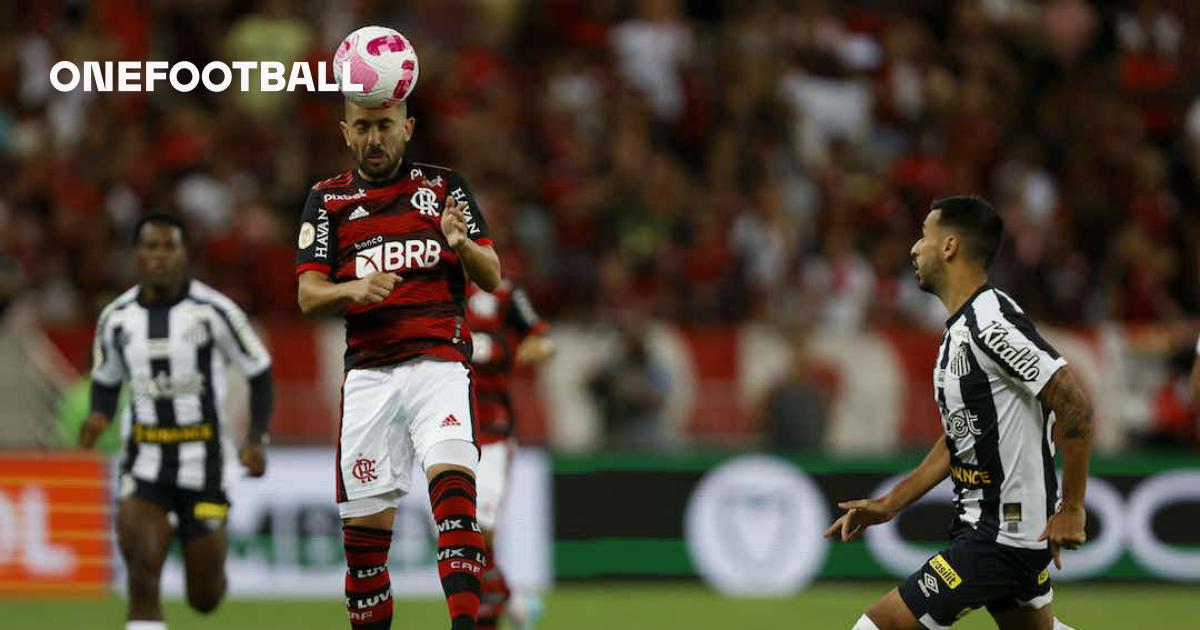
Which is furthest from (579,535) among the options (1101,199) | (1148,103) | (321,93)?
(1148,103)

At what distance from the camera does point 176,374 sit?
1052 cm

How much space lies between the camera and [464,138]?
1928 centimetres

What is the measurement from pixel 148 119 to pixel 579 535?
669 cm

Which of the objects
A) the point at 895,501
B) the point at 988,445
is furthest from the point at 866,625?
the point at 988,445

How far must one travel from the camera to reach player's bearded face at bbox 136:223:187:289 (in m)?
10.5

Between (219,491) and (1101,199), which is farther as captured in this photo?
(1101,199)

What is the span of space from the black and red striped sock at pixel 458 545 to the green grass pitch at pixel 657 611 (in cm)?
549

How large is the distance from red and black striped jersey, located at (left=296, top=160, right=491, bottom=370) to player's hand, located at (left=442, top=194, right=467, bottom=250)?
172 mm

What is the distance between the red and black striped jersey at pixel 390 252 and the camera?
26.5ft

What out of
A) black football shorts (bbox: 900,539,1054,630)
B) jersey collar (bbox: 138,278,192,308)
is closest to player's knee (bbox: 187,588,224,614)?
jersey collar (bbox: 138,278,192,308)

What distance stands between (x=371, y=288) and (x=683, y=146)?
518 inches

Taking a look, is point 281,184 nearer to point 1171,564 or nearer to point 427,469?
point 1171,564

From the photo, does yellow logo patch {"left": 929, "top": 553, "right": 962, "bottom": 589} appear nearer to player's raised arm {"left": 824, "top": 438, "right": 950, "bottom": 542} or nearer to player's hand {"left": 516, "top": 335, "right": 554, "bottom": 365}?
player's raised arm {"left": 824, "top": 438, "right": 950, "bottom": 542}

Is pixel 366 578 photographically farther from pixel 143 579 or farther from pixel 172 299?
pixel 172 299
